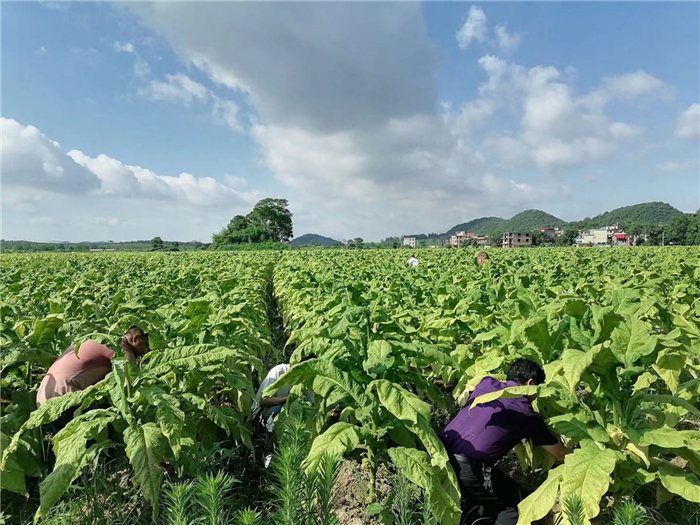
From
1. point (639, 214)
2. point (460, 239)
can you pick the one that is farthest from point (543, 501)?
point (639, 214)

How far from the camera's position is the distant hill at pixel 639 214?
513 ft

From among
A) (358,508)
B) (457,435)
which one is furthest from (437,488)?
(358,508)

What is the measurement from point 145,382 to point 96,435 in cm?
40

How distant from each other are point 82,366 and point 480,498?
3.45m

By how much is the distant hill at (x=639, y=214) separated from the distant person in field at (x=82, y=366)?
17976 cm

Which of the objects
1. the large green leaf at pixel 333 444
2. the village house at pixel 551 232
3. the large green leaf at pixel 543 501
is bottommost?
the large green leaf at pixel 543 501

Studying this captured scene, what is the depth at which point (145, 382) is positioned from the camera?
2.80 meters

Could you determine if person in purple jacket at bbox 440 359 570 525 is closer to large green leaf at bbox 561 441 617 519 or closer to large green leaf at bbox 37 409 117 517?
large green leaf at bbox 561 441 617 519

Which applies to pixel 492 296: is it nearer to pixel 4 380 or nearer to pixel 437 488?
pixel 437 488

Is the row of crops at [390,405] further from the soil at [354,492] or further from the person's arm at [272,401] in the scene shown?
the person's arm at [272,401]

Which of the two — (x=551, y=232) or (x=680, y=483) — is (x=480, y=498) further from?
(x=551, y=232)

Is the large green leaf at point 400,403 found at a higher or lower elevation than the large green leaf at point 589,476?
higher

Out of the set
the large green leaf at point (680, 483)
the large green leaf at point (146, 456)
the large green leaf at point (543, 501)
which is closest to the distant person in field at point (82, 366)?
the large green leaf at point (146, 456)

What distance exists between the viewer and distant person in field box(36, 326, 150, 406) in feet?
11.0
